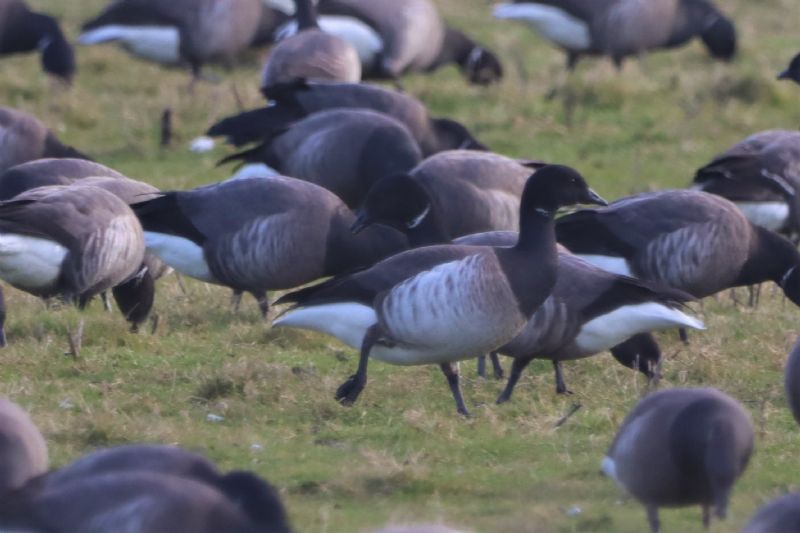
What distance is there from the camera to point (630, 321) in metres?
7.85

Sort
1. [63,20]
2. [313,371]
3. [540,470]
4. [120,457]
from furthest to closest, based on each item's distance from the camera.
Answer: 1. [63,20]
2. [313,371]
3. [540,470]
4. [120,457]

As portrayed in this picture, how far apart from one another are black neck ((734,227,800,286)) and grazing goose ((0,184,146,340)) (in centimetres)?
369

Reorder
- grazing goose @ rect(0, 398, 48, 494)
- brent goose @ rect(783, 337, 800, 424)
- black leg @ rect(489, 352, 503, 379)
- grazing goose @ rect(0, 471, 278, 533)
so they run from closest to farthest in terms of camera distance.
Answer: grazing goose @ rect(0, 471, 278, 533), grazing goose @ rect(0, 398, 48, 494), brent goose @ rect(783, 337, 800, 424), black leg @ rect(489, 352, 503, 379)

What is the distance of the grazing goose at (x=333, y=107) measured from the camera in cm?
1284

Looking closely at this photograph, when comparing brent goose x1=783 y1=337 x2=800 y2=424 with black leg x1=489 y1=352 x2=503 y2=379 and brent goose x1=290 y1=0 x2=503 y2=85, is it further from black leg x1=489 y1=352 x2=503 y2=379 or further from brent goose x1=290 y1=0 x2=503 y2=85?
brent goose x1=290 y1=0 x2=503 y2=85

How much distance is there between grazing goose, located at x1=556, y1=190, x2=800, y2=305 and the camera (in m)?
9.55

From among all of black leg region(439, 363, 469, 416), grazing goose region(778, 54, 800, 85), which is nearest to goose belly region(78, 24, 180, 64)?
grazing goose region(778, 54, 800, 85)

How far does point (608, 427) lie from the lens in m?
7.45

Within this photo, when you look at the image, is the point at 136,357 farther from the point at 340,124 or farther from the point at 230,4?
the point at 230,4

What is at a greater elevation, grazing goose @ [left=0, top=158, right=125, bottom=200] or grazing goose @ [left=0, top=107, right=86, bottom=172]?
grazing goose @ [left=0, top=158, right=125, bottom=200]

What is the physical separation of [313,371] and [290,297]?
65 centimetres

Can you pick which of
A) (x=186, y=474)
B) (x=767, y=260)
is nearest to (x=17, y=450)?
(x=186, y=474)

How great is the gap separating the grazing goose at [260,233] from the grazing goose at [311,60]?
4.88 metres

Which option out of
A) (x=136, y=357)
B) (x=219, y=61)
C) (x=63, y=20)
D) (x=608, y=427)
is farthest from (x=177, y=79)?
(x=608, y=427)
